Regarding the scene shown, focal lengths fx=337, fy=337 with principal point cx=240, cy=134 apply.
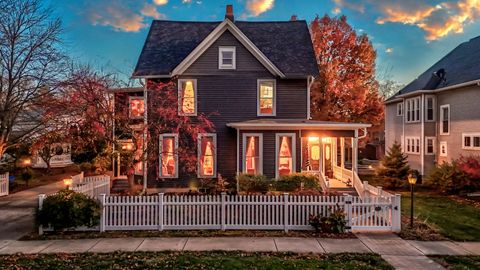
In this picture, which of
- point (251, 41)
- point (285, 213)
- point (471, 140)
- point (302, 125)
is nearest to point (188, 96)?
point (251, 41)

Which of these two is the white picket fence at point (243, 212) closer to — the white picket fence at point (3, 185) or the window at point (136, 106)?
the window at point (136, 106)

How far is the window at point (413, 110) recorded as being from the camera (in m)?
24.9

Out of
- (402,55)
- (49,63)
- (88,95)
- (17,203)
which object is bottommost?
(17,203)

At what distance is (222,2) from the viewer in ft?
66.4

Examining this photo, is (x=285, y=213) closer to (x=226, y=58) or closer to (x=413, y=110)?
(x=226, y=58)

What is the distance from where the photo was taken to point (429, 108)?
23828mm

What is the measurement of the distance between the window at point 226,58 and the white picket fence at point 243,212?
870cm

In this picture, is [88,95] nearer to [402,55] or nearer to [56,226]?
[56,226]

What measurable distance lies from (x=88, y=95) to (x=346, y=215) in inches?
444

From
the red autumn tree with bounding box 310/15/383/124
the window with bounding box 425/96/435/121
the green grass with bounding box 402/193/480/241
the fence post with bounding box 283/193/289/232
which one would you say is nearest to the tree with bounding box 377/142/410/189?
the green grass with bounding box 402/193/480/241

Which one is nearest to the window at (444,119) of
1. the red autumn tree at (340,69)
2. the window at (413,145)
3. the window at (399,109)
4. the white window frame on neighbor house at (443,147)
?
the white window frame on neighbor house at (443,147)

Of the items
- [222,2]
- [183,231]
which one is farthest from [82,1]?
[183,231]

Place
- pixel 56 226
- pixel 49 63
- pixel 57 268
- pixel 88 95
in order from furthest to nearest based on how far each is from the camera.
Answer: pixel 49 63, pixel 88 95, pixel 56 226, pixel 57 268

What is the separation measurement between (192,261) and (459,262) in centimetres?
609
